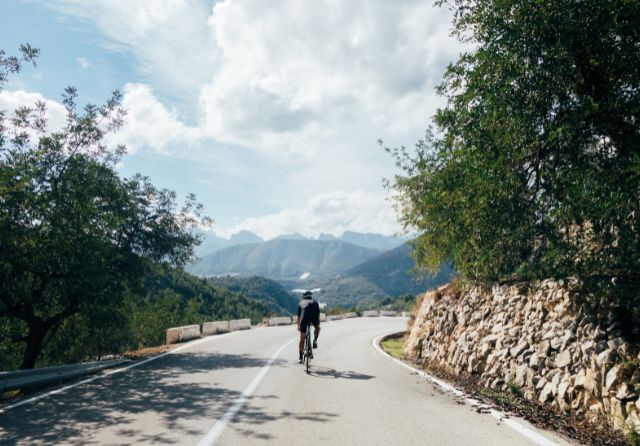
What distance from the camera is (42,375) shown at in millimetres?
8617

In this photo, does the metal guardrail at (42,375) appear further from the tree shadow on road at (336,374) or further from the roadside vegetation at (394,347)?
the roadside vegetation at (394,347)

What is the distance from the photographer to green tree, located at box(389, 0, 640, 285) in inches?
259

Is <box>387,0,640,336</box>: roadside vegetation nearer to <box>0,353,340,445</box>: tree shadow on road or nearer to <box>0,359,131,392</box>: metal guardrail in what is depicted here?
<box>0,353,340,445</box>: tree shadow on road

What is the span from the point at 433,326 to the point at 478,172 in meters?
8.11

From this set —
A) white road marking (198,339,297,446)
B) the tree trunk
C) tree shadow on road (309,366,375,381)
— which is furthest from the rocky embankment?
the tree trunk

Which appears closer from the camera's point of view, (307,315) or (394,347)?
(307,315)

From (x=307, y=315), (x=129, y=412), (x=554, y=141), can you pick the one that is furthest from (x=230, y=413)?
(x=554, y=141)

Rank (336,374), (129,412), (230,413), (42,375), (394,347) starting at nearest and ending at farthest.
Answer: (230,413) < (129,412) < (42,375) < (336,374) < (394,347)

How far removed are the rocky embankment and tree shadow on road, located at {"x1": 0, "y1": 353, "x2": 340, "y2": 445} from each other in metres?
4.39

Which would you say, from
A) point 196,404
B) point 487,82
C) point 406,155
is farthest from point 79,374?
point 406,155

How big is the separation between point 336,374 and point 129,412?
17.0 ft

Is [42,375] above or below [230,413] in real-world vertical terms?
above

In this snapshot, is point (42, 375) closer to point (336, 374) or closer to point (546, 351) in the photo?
point (336, 374)

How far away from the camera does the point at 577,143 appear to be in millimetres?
7590
